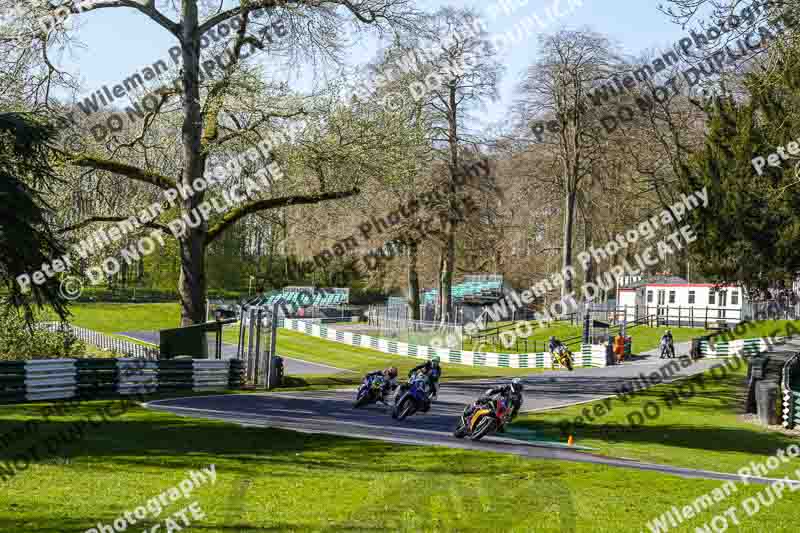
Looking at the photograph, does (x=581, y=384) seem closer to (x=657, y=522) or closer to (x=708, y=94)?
(x=708, y=94)

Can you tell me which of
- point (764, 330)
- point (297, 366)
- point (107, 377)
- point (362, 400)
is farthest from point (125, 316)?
point (362, 400)

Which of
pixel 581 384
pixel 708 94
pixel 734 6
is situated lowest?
pixel 581 384

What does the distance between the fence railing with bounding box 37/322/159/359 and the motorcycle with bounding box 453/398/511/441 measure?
13100mm

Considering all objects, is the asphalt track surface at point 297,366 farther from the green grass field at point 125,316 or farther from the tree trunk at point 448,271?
the tree trunk at point 448,271

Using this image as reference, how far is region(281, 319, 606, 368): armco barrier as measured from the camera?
38.3 metres

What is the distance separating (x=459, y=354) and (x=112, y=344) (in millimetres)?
17780

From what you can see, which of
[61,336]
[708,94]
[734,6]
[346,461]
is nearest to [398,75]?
[708,94]

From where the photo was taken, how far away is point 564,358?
36.1 m

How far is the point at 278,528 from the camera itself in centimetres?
779

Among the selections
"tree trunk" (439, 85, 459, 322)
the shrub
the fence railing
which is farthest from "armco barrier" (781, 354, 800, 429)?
"tree trunk" (439, 85, 459, 322)

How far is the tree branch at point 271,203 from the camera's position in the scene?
24.2 m

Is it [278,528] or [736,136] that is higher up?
[736,136]

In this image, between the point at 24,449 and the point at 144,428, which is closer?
the point at 24,449

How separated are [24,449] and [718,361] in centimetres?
3289
